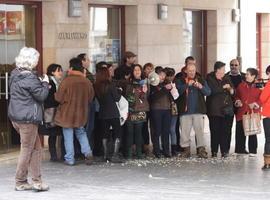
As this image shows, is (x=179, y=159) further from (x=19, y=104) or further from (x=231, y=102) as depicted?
(x=19, y=104)

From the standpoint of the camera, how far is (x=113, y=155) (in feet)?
37.0

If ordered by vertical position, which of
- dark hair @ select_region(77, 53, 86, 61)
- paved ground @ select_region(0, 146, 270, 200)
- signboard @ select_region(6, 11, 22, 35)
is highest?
signboard @ select_region(6, 11, 22, 35)

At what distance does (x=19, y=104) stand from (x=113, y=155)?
3.01m

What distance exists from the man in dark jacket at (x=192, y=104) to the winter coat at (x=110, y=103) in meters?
1.20

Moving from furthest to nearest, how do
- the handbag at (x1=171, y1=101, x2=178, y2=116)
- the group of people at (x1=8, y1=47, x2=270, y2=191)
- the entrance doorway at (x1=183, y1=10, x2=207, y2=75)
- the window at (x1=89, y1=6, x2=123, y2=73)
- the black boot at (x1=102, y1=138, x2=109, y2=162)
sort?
the entrance doorway at (x1=183, y1=10, x2=207, y2=75) < the window at (x1=89, y1=6, x2=123, y2=73) < the handbag at (x1=171, y1=101, x2=178, y2=116) < the black boot at (x1=102, y1=138, x2=109, y2=162) < the group of people at (x1=8, y1=47, x2=270, y2=191)

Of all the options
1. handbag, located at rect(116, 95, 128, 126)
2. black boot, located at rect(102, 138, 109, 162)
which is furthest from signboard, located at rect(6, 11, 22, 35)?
black boot, located at rect(102, 138, 109, 162)

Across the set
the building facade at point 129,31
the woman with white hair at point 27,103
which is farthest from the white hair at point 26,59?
the building facade at point 129,31

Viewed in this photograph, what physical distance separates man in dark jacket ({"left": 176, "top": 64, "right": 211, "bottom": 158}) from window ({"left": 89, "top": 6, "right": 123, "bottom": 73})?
2.41 m

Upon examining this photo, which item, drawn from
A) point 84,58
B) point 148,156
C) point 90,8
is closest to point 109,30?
point 90,8

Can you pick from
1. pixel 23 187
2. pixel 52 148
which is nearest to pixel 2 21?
pixel 52 148

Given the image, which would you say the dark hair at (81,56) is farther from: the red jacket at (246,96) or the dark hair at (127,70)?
the red jacket at (246,96)

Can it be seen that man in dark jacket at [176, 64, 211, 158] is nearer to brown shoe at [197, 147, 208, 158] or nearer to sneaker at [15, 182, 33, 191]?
brown shoe at [197, 147, 208, 158]

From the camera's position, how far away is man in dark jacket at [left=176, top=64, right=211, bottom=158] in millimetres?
11617

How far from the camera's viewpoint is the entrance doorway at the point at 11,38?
1173cm
